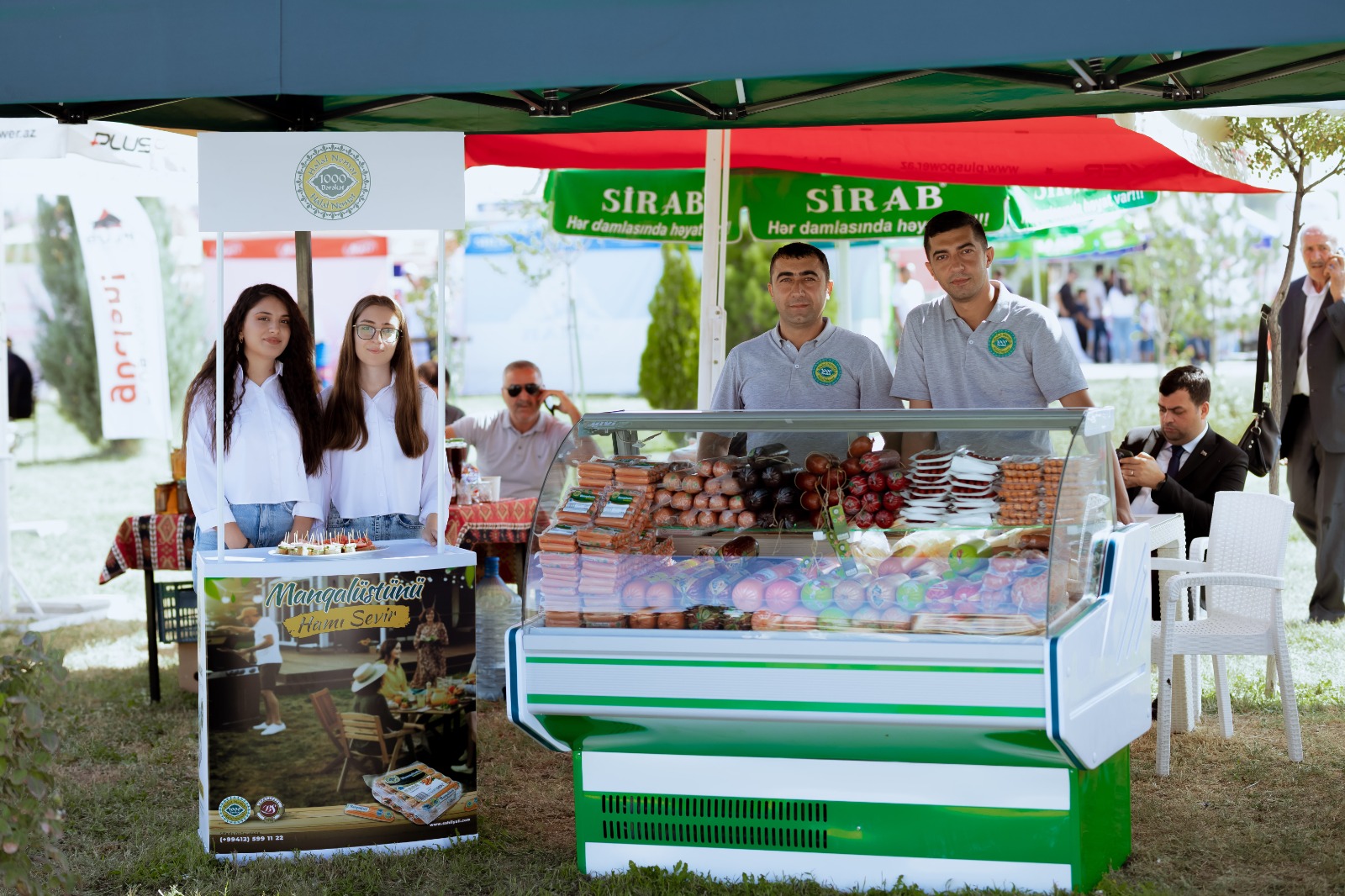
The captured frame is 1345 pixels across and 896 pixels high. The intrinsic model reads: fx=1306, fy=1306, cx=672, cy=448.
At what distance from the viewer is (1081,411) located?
338 centimetres

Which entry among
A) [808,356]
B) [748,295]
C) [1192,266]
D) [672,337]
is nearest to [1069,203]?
[808,356]

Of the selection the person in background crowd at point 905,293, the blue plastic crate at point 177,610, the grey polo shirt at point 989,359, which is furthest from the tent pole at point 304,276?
the person in background crowd at point 905,293

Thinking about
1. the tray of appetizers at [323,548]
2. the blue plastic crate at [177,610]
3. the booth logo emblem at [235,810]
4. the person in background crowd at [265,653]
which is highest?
the tray of appetizers at [323,548]

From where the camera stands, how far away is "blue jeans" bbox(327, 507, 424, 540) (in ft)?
14.0

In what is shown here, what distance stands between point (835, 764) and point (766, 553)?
1.97ft

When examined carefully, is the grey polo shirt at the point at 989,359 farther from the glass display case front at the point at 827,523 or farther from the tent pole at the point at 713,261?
the tent pole at the point at 713,261

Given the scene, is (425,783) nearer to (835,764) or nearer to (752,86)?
(835,764)

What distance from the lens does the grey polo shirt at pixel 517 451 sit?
22.9ft

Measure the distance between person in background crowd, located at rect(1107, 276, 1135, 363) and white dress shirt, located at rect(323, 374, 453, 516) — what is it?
64.8ft

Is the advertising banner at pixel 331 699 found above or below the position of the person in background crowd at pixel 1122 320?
below

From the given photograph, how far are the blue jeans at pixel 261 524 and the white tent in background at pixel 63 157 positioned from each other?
8.46ft

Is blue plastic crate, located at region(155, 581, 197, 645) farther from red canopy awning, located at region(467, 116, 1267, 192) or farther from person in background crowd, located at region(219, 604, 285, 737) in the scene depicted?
red canopy awning, located at region(467, 116, 1267, 192)

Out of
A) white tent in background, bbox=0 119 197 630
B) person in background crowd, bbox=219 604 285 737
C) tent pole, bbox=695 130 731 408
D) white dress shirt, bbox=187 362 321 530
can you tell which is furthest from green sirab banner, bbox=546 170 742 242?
person in background crowd, bbox=219 604 285 737

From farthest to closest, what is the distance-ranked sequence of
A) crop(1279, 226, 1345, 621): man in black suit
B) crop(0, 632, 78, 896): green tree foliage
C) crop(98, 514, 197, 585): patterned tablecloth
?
crop(1279, 226, 1345, 621): man in black suit, crop(98, 514, 197, 585): patterned tablecloth, crop(0, 632, 78, 896): green tree foliage
